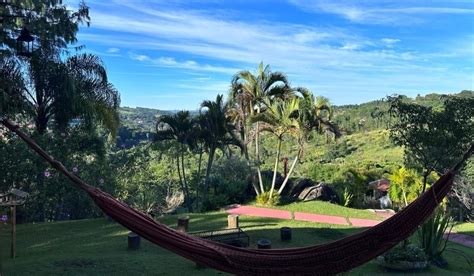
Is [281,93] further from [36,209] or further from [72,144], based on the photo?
[36,209]

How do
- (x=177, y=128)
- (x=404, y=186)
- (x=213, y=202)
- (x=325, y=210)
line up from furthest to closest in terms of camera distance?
(x=404, y=186) < (x=177, y=128) < (x=213, y=202) < (x=325, y=210)

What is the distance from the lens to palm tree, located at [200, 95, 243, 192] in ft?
36.0

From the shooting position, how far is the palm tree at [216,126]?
1098cm

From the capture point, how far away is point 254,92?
10766 millimetres

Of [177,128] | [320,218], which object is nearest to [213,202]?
[177,128]

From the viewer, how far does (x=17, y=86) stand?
829cm

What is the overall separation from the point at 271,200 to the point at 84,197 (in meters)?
4.63

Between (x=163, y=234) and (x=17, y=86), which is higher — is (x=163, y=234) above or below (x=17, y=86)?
below

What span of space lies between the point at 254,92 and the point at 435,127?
5304 millimetres

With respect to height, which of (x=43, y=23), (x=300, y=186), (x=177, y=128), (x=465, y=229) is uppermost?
(x=43, y=23)

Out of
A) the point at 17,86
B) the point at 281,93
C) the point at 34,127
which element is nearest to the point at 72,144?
the point at 34,127

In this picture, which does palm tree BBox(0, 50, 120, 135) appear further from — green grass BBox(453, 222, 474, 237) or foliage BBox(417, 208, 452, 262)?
green grass BBox(453, 222, 474, 237)

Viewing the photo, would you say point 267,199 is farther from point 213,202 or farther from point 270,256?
point 270,256

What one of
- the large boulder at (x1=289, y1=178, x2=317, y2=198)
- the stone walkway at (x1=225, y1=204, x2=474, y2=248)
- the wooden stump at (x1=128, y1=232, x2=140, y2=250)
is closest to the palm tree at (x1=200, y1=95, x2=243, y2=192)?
the stone walkway at (x1=225, y1=204, x2=474, y2=248)
